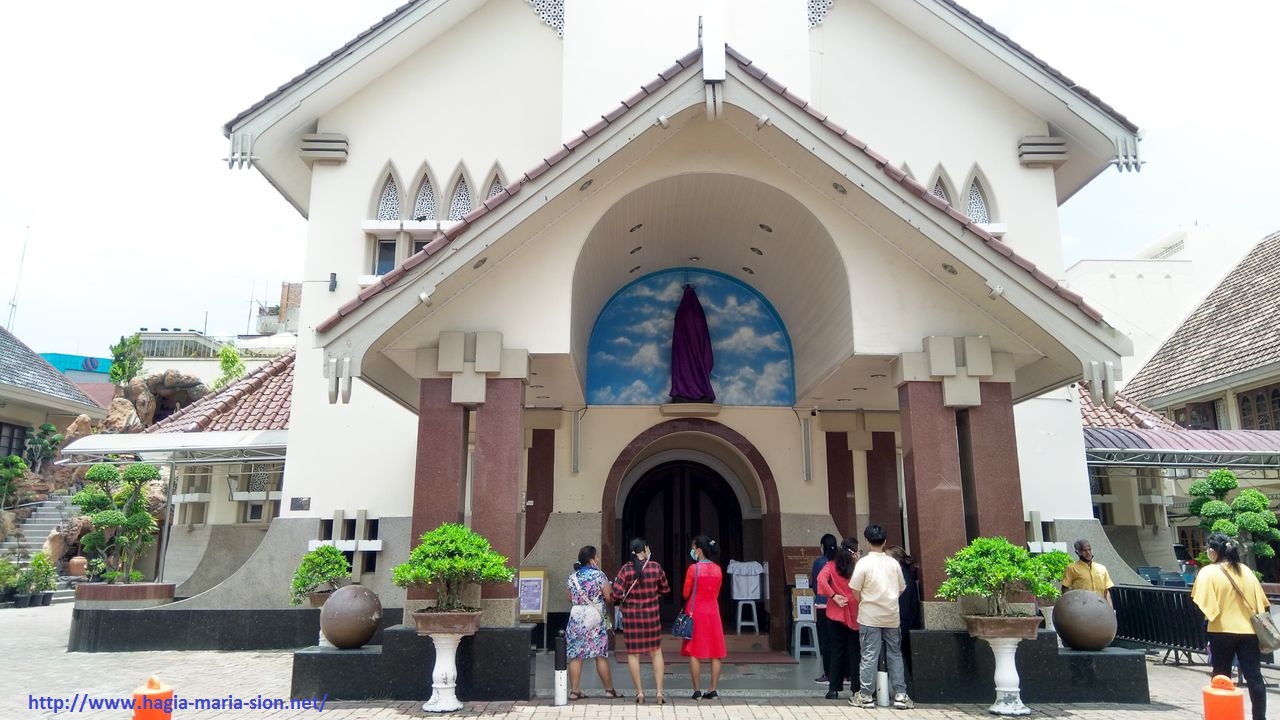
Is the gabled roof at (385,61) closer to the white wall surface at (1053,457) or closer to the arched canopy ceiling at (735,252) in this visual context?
the white wall surface at (1053,457)

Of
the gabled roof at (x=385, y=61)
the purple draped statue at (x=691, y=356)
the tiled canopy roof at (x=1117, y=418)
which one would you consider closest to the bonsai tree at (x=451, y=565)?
the purple draped statue at (x=691, y=356)

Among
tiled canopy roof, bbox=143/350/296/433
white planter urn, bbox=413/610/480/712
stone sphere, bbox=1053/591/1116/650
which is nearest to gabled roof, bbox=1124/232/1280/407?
stone sphere, bbox=1053/591/1116/650

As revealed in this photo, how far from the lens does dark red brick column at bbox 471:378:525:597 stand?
Result: 30.0 feet

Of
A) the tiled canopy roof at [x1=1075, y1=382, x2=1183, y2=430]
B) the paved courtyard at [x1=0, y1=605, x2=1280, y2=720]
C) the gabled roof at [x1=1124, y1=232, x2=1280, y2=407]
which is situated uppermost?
the gabled roof at [x1=1124, y1=232, x2=1280, y2=407]

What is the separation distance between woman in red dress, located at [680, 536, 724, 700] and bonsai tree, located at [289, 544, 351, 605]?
6.25 metres

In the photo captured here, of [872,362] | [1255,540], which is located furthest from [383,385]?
[1255,540]

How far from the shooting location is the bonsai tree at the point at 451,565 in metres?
8.30

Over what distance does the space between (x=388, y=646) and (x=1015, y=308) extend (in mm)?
7633

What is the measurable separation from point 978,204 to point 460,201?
8875mm

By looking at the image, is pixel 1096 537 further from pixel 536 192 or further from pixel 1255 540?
pixel 536 192

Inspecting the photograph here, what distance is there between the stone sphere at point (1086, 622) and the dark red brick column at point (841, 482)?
4875 millimetres

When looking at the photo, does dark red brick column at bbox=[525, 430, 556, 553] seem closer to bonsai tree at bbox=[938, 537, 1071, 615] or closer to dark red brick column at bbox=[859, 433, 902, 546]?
dark red brick column at bbox=[859, 433, 902, 546]

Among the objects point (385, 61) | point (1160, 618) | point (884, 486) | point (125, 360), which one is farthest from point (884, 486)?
point (125, 360)

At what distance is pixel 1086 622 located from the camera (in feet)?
28.6
